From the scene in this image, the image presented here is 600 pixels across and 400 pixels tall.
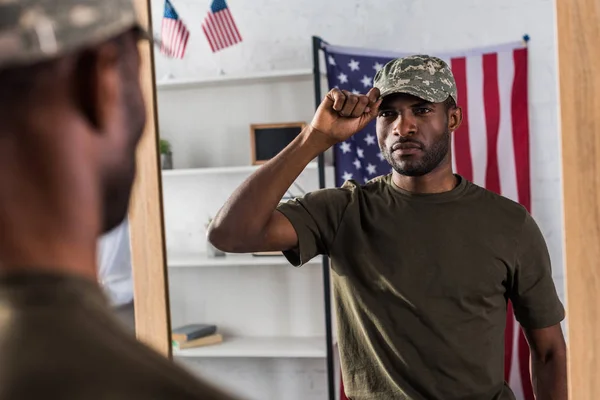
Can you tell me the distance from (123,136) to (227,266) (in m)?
1.29

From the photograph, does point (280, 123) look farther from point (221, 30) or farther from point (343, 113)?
point (343, 113)

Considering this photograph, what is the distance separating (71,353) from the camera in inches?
11.1

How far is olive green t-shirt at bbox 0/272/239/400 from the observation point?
271 millimetres

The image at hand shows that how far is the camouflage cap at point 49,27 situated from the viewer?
0.31 meters

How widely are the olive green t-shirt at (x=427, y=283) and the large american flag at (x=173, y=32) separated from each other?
76 cm

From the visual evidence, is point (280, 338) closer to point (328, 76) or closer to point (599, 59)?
point (328, 76)

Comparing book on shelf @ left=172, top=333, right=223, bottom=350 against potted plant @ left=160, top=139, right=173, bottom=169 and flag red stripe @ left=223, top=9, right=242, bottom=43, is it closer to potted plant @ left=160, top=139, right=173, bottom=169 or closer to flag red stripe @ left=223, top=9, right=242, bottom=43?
potted plant @ left=160, top=139, right=173, bottom=169

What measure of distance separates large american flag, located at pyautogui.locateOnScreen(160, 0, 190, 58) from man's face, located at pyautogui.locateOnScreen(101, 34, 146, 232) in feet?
4.29

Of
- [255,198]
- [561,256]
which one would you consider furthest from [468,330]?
[255,198]

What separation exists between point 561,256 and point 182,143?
0.82m

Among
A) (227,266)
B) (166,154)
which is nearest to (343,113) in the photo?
(166,154)

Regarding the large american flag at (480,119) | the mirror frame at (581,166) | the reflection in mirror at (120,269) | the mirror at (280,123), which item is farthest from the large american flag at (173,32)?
the mirror frame at (581,166)

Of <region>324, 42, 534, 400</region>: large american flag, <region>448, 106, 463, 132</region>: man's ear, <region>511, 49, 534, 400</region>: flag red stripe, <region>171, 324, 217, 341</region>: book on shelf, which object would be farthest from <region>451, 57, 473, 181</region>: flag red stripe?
<region>171, 324, 217, 341</region>: book on shelf

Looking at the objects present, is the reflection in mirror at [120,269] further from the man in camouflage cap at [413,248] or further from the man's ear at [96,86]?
the man's ear at [96,86]
